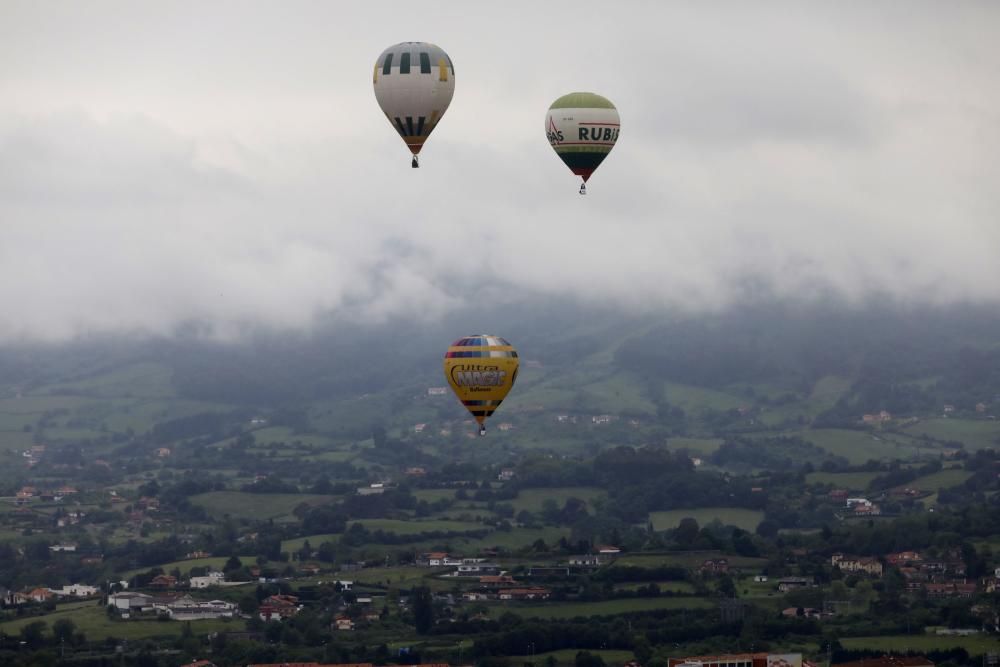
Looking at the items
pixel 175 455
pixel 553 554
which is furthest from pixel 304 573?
pixel 175 455

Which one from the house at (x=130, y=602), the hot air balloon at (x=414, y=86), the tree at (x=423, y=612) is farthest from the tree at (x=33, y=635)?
the hot air balloon at (x=414, y=86)

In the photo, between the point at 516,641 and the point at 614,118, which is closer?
the point at 614,118

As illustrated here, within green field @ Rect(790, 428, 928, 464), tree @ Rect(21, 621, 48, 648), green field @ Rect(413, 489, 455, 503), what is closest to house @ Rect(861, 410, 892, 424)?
green field @ Rect(790, 428, 928, 464)

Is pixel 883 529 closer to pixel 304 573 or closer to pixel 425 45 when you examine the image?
pixel 304 573

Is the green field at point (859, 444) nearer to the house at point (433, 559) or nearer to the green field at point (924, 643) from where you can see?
the house at point (433, 559)

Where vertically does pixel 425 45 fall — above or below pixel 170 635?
above

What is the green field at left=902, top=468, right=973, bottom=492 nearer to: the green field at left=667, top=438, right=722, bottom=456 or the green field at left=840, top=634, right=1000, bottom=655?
the green field at left=667, top=438, right=722, bottom=456

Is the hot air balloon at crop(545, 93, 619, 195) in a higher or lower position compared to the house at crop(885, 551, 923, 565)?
higher

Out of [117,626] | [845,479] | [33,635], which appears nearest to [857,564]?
[117,626]
